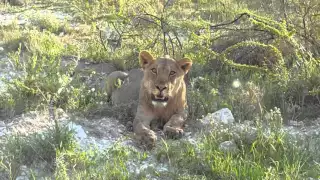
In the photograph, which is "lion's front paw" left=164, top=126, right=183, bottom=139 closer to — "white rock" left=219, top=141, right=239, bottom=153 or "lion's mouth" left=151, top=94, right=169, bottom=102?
"lion's mouth" left=151, top=94, right=169, bottom=102

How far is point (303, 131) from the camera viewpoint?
186 inches

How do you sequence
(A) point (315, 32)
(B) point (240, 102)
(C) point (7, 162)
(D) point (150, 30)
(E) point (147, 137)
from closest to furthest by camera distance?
(C) point (7, 162)
(E) point (147, 137)
(B) point (240, 102)
(A) point (315, 32)
(D) point (150, 30)

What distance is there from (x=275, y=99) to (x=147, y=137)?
178cm

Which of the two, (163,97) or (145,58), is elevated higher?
(145,58)

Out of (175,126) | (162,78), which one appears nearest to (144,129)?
(175,126)

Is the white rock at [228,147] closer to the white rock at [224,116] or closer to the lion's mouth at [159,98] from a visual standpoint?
the white rock at [224,116]

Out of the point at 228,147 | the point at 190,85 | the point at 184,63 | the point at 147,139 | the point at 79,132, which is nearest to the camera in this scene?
the point at 228,147

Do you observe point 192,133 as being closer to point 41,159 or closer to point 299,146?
point 299,146

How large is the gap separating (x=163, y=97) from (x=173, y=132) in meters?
0.42

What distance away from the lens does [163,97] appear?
490 centimetres

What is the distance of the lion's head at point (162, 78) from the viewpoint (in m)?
4.88

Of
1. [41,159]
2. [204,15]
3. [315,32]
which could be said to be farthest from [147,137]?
[204,15]

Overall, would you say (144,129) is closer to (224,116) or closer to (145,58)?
(224,116)

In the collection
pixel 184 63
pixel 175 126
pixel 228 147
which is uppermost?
pixel 184 63
